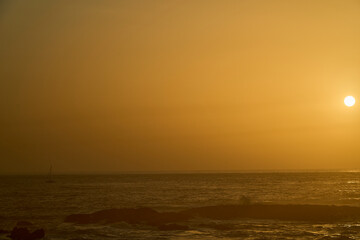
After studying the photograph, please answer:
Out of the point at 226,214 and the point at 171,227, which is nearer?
the point at 171,227

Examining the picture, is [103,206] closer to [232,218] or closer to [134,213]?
[134,213]

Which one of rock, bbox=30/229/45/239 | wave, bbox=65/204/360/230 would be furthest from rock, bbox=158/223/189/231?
rock, bbox=30/229/45/239

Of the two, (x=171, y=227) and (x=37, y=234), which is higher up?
(x=37, y=234)

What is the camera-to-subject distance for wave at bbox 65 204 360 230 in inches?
1539

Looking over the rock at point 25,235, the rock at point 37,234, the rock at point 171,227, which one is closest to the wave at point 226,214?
the rock at point 171,227

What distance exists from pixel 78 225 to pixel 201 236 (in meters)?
12.3

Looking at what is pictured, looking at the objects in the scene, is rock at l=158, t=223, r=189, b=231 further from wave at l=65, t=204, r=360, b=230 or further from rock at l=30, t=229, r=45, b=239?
rock at l=30, t=229, r=45, b=239

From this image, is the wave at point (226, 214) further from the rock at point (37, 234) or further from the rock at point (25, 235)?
the rock at point (25, 235)

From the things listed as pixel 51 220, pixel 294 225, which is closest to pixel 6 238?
pixel 51 220

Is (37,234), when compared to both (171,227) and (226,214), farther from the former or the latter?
(226,214)

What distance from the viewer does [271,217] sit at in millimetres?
41438

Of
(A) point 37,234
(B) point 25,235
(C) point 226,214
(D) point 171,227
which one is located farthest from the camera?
(C) point 226,214

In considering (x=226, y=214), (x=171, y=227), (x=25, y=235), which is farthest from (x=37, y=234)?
(x=226, y=214)

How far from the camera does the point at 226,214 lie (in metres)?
43.0
